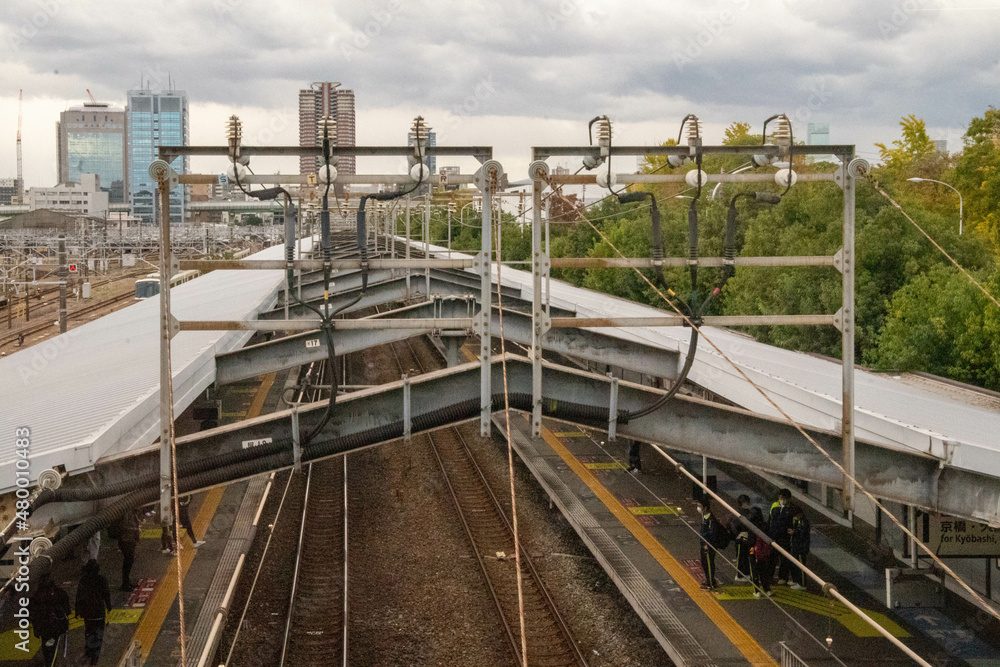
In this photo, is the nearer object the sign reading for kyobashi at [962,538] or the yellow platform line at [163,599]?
the sign reading for kyobashi at [962,538]

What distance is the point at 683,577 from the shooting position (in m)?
9.95

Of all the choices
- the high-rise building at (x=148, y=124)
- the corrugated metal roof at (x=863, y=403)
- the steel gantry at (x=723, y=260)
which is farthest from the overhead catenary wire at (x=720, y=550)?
the high-rise building at (x=148, y=124)

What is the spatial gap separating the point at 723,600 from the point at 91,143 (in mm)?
174812

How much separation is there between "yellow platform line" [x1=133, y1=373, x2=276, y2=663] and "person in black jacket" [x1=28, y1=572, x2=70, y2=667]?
2.66 feet

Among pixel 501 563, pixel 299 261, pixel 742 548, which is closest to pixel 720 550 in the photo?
pixel 742 548

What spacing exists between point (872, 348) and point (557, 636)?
1377 centimetres

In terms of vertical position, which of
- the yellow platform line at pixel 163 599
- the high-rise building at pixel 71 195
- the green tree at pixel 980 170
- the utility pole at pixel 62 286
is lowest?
the yellow platform line at pixel 163 599

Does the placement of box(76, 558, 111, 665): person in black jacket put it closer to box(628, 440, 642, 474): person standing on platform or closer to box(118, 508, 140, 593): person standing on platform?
box(118, 508, 140, 593): person standing on platform

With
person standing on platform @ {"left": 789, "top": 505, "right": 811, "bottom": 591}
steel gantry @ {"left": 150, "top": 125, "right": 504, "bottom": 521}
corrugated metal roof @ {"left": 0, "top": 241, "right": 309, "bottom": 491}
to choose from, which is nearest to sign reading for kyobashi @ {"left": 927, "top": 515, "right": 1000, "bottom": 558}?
person standing on platform @ {"left": 789, "top": 505, "right": 811, "bottom": 591}

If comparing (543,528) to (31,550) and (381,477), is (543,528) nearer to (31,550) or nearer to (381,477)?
(381,477)

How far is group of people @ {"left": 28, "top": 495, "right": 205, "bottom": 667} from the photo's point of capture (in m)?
7.11

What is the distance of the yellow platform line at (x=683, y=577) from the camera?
814 centimetres

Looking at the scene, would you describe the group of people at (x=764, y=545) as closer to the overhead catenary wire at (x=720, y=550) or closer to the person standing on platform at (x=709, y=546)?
the person standing on platform at (x=709, y=546)

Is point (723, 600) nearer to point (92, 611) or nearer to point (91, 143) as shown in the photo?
point (92, 611)
